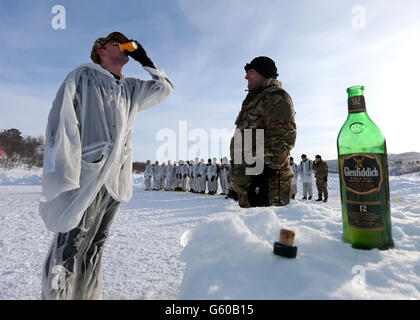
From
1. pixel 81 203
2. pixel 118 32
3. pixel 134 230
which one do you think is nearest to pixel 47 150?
pixel 81 203

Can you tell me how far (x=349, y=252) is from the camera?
1078 millimetres

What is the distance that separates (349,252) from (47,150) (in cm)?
178

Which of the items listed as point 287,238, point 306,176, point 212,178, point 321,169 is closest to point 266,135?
point 287,238

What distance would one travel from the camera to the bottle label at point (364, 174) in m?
1.06

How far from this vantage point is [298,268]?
3.06 ft

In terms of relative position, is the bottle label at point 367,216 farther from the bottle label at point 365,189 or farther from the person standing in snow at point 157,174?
the person standing in snow at point 157,174

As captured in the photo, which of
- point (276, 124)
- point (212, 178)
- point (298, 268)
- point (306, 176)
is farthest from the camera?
point (212, 178)

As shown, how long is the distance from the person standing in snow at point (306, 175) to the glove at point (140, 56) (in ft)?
37.3

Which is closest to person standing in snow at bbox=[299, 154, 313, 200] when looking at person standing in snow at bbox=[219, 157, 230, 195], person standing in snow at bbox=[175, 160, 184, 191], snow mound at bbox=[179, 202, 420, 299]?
person standing in snow at bbox=[219, 157, 230, 195]

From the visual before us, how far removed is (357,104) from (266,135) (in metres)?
0.67

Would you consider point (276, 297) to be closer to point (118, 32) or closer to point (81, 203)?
point (81, 203)

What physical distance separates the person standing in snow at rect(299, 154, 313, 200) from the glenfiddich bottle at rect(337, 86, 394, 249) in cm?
1127

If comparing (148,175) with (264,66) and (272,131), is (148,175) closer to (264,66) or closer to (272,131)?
(264,66)

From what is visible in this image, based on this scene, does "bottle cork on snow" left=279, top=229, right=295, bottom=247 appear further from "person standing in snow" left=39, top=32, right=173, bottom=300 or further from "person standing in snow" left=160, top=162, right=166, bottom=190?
"person standing in snow" left=160, top=162, right=166, bottom=190
